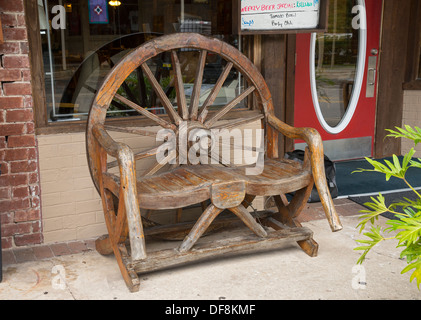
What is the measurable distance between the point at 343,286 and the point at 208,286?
2.42 feet

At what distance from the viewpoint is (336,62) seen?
5004 millimetres

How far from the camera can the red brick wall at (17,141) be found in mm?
3025

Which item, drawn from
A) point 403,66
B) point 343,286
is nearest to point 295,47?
point 403,66

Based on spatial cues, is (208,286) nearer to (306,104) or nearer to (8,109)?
(8,109)

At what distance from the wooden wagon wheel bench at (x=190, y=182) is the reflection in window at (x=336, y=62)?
5.89 ft

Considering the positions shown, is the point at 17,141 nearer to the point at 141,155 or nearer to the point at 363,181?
the point at 141,155

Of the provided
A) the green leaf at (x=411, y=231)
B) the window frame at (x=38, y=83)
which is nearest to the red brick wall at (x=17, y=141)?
the window frame at (x=38, y=83)

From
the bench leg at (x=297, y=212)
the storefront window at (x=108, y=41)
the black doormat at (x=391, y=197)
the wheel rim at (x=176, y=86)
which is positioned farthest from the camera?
the black doormat at (x=391, y=197)

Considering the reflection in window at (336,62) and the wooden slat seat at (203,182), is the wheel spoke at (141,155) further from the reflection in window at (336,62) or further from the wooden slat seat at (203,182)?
the reflection in window at (336,62)

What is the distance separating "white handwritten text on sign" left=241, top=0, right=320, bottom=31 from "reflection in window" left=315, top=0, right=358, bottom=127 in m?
1.24

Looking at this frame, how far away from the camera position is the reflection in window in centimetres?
491

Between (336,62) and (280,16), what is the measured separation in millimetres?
1575

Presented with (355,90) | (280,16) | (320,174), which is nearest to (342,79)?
(355,90)

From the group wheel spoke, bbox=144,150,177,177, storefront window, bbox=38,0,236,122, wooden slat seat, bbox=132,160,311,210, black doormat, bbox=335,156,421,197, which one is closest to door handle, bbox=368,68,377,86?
black doormat, bbox=335,156,421,197
